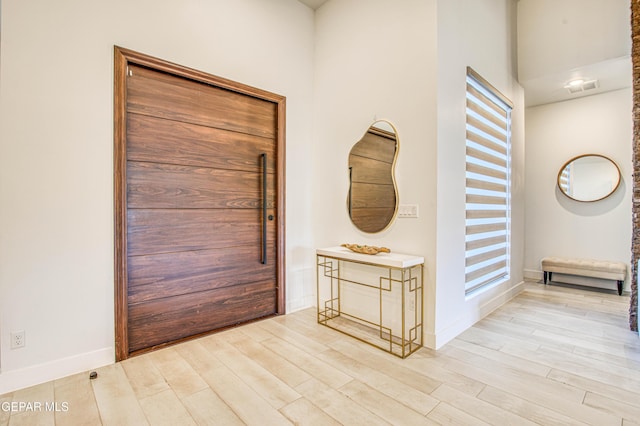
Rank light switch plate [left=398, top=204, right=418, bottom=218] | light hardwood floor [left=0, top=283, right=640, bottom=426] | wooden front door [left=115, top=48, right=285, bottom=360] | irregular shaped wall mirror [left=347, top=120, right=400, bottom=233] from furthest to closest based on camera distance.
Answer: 1. irregular shaped wall mirror [left=347, top=120, right=400, bottom=233]
2. light switch plate [left=398, top=204, right=418, bottom=218]
3. wooden front door [left=115, top=48, right=285, bottom=360]
4. light hardwood floor [left=0, top=283, right=640, bottom=426]

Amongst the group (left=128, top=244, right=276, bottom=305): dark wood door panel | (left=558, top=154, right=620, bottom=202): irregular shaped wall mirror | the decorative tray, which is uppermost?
(left=558, top=154, right=620, bottom=202): irregular shaped wall mirror

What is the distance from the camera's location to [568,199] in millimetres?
4848

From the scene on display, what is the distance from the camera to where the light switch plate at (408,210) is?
2.70m

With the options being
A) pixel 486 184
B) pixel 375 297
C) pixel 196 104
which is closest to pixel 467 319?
pixel 375 297

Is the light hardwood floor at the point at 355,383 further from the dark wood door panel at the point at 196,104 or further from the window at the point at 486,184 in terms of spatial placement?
the dark wood door panel at the point at 196,104

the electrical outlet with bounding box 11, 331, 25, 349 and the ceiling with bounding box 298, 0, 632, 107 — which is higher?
the ceiling with bounding box 298, 0, 632, 107

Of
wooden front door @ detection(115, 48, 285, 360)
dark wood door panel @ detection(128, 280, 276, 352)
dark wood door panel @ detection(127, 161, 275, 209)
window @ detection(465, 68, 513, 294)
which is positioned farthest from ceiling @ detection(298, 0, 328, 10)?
dark wood door panel @ detection(128, 280, 276, 352)

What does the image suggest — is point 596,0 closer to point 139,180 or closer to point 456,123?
point 456,123

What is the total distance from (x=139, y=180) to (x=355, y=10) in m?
2.66

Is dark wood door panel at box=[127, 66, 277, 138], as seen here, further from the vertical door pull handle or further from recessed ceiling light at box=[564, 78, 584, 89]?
recessed ceiling light at box=[564, 78, 584, 89]

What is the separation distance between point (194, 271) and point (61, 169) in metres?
1.22

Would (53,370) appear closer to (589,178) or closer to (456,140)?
(456,140)

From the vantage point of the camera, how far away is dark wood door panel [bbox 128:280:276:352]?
98.3 inches

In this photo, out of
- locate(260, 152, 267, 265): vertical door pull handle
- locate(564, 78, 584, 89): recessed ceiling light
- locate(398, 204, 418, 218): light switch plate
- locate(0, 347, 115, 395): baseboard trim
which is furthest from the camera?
locate(564, 78, 584, 89): recessed ceiling light
